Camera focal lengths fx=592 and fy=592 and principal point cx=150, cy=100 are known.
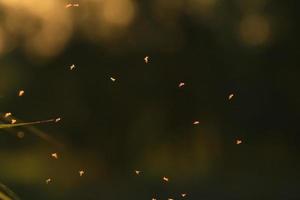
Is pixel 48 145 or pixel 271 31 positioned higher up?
pixel 271 31

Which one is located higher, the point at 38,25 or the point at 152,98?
the point at 38,25

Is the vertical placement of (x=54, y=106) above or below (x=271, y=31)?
below

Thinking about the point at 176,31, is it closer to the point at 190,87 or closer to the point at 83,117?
the point at 190,87

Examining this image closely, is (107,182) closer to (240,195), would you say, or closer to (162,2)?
(240,195)

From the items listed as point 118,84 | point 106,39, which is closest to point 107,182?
point 118,84

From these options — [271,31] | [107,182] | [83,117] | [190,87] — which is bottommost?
[107,182]

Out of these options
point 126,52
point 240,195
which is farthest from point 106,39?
point 240,195
